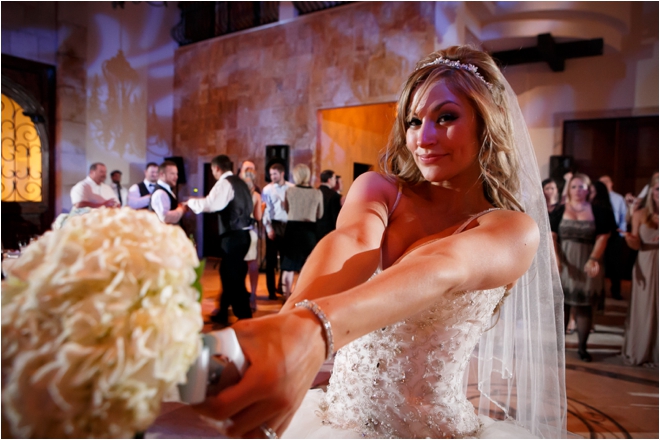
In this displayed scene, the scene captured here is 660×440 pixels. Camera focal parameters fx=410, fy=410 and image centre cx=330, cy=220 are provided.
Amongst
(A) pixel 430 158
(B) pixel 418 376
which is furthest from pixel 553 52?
(B) pixel 418 376

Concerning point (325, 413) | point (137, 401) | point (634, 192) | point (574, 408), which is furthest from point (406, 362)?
point (634, 192)

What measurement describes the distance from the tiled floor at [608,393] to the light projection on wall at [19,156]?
5545 millimetres

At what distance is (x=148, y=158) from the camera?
1047 cm

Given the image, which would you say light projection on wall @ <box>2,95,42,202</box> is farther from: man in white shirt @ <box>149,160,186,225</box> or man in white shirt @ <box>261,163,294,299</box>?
man in white shirt @ <box>261,163,294,299</box>

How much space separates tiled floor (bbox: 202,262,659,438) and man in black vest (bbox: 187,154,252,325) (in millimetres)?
397

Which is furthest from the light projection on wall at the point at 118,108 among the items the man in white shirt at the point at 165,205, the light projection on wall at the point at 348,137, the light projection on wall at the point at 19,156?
the man in white shirt at the point at 165,205

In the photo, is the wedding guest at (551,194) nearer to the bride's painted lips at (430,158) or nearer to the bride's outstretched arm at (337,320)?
the bride's painted lips at (430,158)

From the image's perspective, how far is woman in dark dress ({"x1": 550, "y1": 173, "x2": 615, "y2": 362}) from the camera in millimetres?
4250

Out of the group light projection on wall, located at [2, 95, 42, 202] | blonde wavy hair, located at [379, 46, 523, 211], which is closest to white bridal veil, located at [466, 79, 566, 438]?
blonde wavy hair, located at [379, 46, 523, 211]

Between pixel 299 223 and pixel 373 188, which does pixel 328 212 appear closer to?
pixel 299 223

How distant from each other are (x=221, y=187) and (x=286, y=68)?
509 cm

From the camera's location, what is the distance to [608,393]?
3467 mm

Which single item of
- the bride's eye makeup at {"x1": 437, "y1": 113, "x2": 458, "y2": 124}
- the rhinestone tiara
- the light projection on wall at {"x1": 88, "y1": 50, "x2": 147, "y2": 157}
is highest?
the light projection on wall at {"x1": 88, "y1": 50, "x2": 147, "y2": 157}

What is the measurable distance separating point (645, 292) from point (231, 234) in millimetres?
4568
